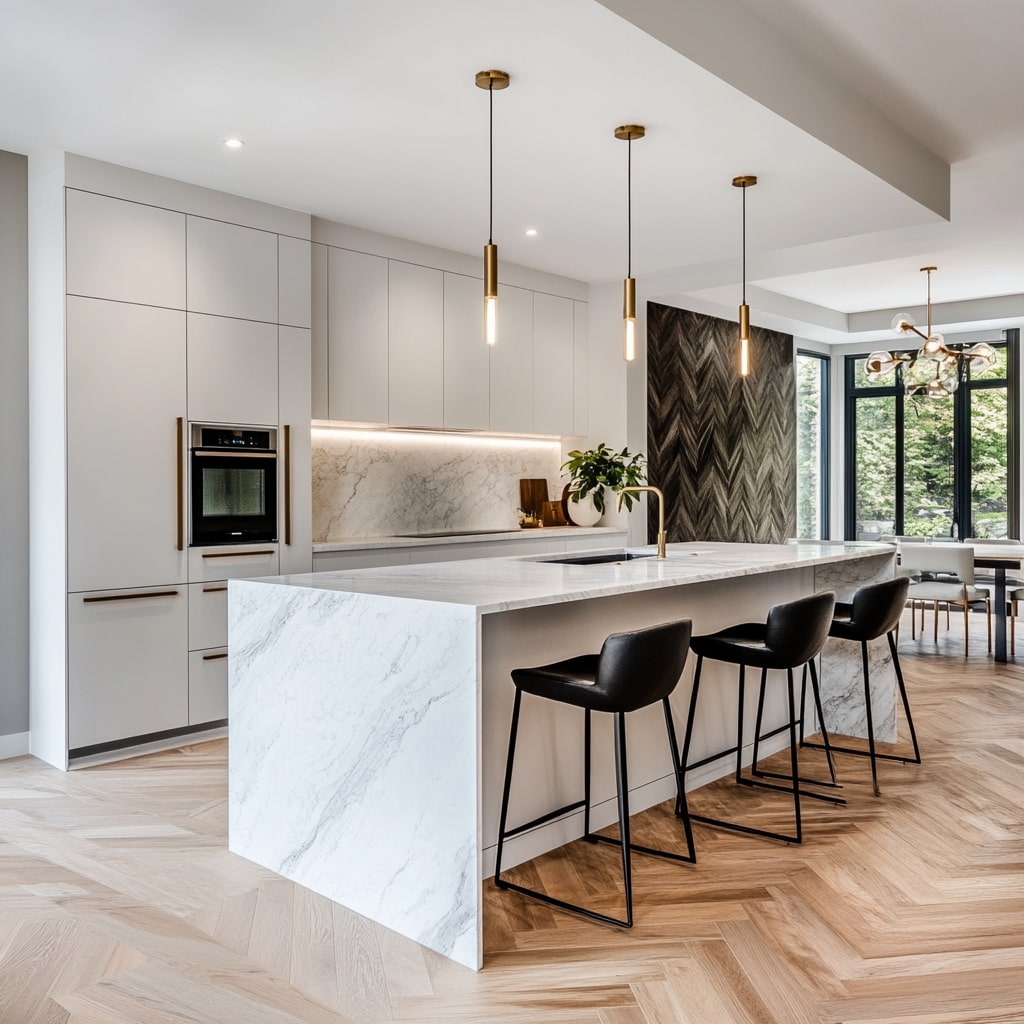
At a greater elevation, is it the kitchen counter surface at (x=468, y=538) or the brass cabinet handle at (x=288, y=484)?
the brass cabinet handle at (x=288, y=484)

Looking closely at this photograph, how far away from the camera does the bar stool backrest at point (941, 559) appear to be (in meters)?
6.20

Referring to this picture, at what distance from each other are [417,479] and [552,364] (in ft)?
4.25

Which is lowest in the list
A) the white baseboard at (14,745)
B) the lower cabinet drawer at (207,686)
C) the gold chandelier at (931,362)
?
the white baseboard at (14,745)

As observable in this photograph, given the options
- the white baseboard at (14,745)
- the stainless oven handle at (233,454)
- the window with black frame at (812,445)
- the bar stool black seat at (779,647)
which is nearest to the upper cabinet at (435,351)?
the stainless oven handle at (233,454)

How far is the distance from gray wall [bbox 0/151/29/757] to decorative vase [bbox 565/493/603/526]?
352 centimetres

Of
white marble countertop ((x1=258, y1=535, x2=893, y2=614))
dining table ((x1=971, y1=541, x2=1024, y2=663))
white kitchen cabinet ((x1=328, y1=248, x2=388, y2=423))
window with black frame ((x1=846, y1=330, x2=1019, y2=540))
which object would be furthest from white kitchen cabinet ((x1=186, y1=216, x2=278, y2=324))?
window with black frame ((x1=846, y1=330, x2=1019, y2=540))

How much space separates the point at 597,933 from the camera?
8.20 feet

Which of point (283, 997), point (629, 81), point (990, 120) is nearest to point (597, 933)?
point (283, 997)

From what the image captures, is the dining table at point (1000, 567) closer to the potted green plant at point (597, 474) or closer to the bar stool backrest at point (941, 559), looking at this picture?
the bar stool backrest at point (941, 559)

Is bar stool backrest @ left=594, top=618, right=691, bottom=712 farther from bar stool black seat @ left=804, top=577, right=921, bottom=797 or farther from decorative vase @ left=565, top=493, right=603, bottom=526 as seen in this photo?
decorative vase @ left=565, top=493, right=603, bottom=526

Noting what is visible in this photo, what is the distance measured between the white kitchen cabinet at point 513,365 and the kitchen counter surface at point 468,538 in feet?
2.28

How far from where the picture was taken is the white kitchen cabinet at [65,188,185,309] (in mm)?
3881

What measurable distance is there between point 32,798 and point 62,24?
2.71m

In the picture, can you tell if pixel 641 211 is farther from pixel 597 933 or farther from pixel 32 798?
pixel 32 798
